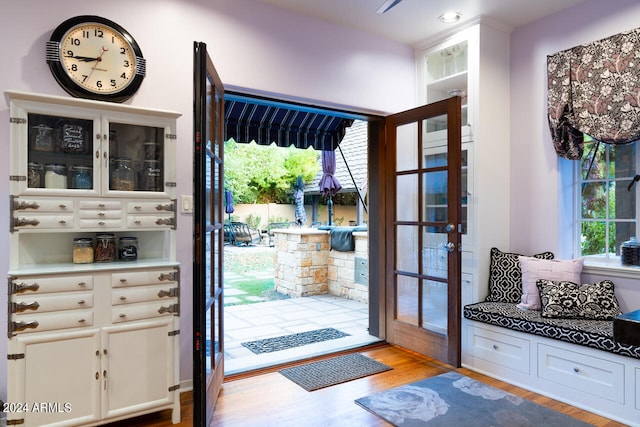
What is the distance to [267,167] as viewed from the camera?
52.3 feet

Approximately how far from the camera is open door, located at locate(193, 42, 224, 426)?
2014 mm

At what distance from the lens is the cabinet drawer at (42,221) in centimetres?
206

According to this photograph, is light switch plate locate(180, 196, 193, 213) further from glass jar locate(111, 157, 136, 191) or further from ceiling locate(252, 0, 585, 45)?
ceiling locate(252, 0, 585, 45)

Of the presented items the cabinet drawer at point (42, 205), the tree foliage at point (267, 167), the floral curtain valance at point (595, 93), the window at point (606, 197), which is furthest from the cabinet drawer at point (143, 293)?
the tree foliage at point (267, 167)

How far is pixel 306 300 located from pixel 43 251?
3870 mm

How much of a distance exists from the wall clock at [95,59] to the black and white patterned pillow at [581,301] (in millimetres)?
2991

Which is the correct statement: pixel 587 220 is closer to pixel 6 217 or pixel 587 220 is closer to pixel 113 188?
pixel 113 188

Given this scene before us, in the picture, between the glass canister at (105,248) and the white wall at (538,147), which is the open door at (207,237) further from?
the white wall at (538,147)

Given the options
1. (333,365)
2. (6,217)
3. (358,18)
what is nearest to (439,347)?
(333,365)

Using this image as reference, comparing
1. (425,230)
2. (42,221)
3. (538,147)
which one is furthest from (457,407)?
(42,221)

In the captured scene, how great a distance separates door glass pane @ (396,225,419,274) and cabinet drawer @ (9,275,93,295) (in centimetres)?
238

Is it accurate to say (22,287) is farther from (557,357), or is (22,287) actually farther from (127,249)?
(557,357)

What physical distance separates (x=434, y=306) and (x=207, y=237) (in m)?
1.96

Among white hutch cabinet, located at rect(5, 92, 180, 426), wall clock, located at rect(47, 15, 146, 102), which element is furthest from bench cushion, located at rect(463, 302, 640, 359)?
wall clock, located at rect(47, 15, 146, 102)
